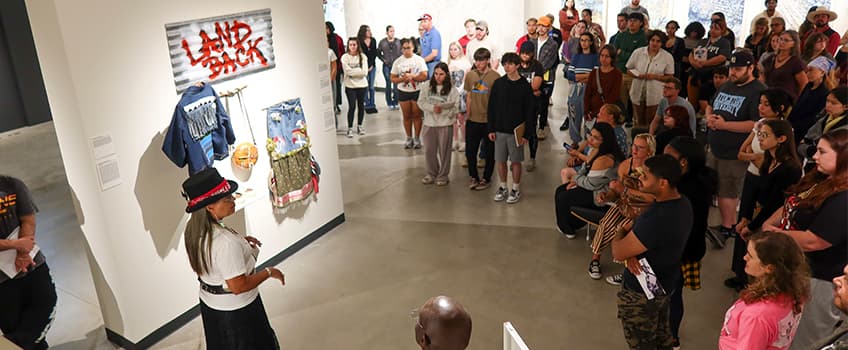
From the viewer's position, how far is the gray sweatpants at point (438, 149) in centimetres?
719

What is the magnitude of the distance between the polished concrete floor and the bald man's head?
2134 millimetres

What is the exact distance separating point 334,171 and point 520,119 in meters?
1.99

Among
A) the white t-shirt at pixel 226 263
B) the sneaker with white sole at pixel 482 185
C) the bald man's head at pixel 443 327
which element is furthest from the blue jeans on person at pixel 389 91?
the bald man's head at pixel 443 327

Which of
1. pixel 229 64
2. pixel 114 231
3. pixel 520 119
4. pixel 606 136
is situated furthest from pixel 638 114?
pixel 114 231

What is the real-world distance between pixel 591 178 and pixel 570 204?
47 centimetres

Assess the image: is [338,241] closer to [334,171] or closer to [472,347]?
[334,171]

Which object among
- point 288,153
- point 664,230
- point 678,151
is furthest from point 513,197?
point 664,230

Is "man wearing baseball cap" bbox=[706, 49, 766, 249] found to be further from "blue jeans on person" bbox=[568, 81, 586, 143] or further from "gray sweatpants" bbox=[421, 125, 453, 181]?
"gray sweatpants" bbox=[421, 125, 453, 181]

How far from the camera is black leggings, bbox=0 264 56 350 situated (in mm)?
3666

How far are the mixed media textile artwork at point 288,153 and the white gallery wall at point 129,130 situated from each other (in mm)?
140

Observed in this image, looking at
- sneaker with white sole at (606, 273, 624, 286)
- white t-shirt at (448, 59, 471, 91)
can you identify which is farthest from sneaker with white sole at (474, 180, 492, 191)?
sneaker with white sole at (606, 273, 624, 286)

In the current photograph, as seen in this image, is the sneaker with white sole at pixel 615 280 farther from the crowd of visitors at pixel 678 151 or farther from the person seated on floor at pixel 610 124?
the person seated on floor at pixel 610 124

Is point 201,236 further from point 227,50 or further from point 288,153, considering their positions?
point 288,153

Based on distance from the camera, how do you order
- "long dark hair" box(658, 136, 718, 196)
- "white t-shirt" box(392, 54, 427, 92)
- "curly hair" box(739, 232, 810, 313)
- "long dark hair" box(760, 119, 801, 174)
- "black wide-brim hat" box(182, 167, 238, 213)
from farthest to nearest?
"white t-shirt" box(392, 54, 427, 92) → "long dark hair" box(760, 119, 801, 174) → "long dark hair" box(658, 136, 718, 196) → "black wide-brim hat" box(182, 167, 238, 213) → "curly hair" box(739, 232, 810, 313)
